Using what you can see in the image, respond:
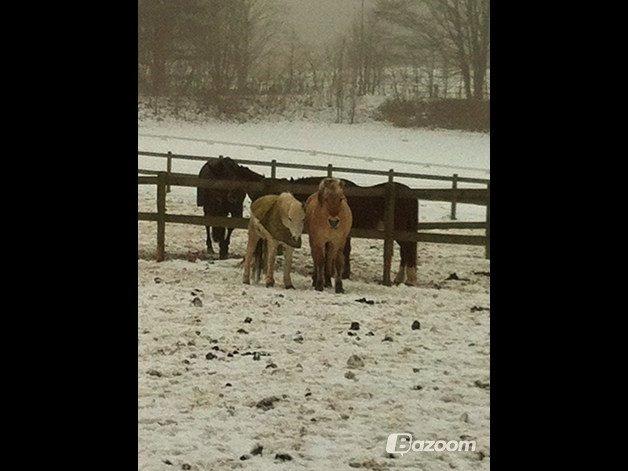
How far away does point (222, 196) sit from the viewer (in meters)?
5.25

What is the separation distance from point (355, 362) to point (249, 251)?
4.30 ft

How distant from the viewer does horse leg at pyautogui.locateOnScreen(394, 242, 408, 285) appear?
15.8ft

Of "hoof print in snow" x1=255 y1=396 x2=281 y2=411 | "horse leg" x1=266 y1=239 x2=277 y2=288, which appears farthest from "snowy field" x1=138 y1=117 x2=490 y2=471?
"horse leg" x1=266 y1=239 x2=277 y2=288

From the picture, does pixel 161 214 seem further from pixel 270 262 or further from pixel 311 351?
pixel 311 351

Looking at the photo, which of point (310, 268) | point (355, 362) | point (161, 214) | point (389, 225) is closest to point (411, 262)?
point (389, 225)

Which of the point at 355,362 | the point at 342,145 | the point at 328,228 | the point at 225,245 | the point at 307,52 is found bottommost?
the point at 355,362

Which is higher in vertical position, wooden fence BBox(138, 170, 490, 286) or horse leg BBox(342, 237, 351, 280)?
wooden fence BBox(138, 170, 490, 286)

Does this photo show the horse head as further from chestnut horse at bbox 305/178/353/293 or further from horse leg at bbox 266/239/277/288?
horse leg at bbox 266/239/277/288

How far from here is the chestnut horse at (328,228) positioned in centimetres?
488

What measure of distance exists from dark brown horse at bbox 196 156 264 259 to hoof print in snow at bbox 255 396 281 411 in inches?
51.0

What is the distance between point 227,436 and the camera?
375cm
